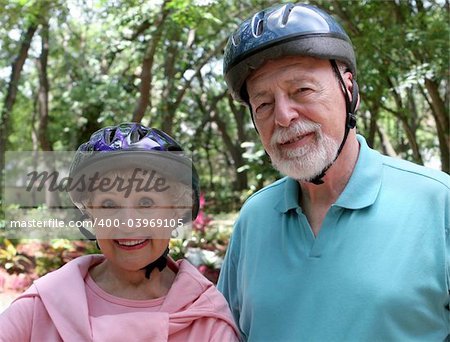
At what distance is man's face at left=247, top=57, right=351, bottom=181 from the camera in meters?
2.25

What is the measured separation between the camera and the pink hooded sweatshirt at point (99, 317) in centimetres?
185

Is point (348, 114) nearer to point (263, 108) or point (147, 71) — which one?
point (263, 108)

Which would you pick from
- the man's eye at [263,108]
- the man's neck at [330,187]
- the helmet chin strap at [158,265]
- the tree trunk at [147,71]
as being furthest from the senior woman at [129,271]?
the tree trunk at [147,71]

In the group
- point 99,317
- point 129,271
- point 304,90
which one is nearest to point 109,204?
point 129,271

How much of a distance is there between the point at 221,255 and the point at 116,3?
429 centimetres

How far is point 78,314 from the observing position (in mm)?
→ 1885

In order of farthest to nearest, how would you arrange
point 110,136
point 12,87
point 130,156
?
point 12,87, point 110,136, point 130,156

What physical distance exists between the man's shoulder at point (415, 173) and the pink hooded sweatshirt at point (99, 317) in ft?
2.85

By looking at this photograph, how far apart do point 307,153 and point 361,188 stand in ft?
0.82

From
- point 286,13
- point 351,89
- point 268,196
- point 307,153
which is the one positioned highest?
point 286,13

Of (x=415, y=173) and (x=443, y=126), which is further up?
(x=415, y=173)

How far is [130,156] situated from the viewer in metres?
2.06

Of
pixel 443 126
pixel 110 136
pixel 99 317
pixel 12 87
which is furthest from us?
pixel 12 87

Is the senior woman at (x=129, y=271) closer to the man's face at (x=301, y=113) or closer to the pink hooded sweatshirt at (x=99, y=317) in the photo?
the pink hooded sweatshirt at (x=99, y=317)
